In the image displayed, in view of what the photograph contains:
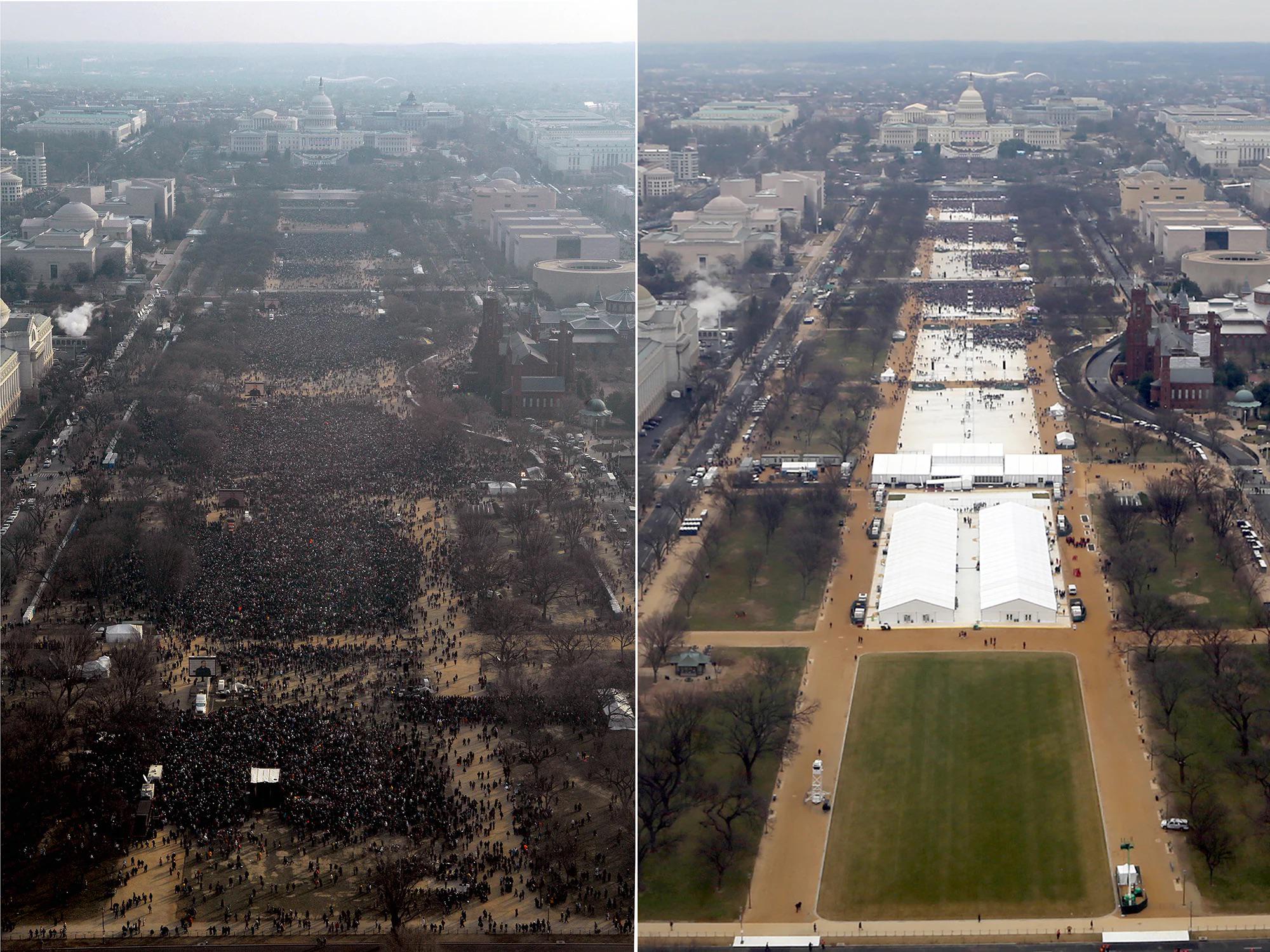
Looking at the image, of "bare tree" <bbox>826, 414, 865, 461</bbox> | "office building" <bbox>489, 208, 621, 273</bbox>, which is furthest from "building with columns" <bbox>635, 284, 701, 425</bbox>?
"bare tree" <bbox>826, 414, 865, 461</bbox>

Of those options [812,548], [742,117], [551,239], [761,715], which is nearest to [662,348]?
[551,239]

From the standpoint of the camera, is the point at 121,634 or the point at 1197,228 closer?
the point at 121,634

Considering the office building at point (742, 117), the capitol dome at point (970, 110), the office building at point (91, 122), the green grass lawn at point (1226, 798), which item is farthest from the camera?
the capitol dome at point (970, 110)

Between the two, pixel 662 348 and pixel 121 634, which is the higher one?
pixel 662 348

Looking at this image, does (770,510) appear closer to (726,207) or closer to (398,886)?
(398,886)

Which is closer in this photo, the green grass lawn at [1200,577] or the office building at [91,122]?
the green grass lawn at [1200,577]

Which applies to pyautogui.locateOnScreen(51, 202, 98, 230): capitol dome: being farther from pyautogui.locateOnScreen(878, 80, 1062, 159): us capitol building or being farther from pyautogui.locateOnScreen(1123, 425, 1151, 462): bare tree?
pyautogui.locateOnScreen(878, 80, 1062, 159): us capitol building

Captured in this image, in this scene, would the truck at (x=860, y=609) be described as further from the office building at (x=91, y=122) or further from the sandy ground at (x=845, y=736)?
the office building at (x=91, y=122)

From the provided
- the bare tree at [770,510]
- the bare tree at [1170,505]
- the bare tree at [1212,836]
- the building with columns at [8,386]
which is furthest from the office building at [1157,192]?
the bare tree at [1212,836]
